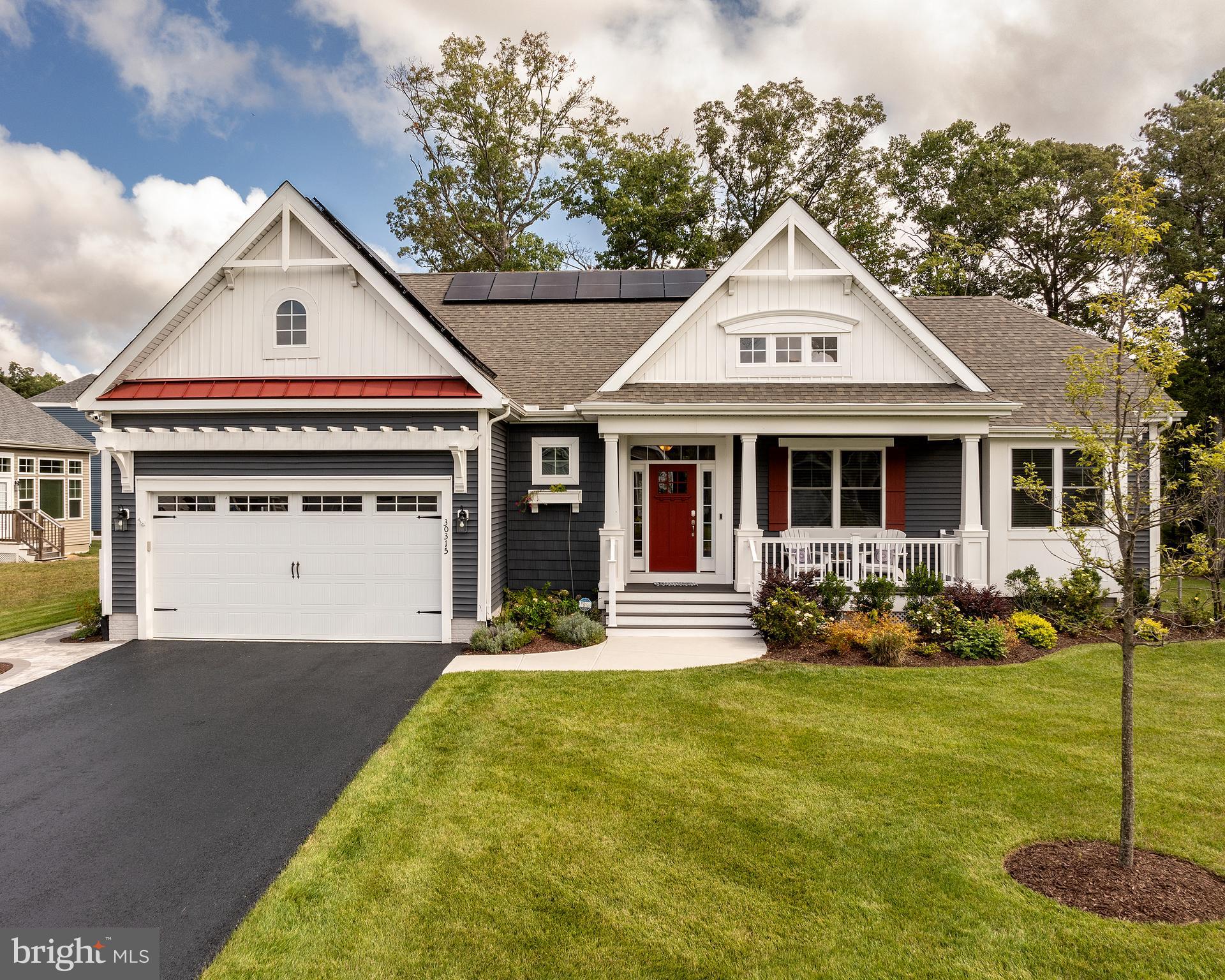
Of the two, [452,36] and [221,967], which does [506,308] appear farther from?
[452,36]

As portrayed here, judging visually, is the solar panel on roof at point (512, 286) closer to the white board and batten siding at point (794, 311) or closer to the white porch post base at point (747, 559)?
the white board and batten siding at point (794, 311)

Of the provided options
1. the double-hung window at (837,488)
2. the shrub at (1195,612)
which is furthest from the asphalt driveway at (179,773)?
the shrub at (1195,612)

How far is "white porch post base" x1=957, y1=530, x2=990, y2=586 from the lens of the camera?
33.5 feet

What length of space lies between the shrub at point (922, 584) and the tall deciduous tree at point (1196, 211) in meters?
18.9

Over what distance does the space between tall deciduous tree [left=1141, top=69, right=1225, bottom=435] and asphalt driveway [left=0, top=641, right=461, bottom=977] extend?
26.9 metres

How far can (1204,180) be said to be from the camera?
2214cm

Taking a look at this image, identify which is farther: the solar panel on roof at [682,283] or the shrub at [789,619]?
the solar panel on roof at [682,283]

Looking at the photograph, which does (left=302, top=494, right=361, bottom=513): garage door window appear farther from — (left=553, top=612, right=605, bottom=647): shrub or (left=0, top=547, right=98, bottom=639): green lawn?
(left=0, top=547, right=98, bottom=639): green lawn

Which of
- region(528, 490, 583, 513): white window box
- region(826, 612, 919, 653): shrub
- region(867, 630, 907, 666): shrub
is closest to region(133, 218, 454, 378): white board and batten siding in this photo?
region(528, 490, 583, 513): white window box

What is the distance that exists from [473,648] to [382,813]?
14.8 feet

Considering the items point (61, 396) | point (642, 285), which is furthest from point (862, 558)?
point (61, 396)

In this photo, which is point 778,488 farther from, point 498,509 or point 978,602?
point 498,509

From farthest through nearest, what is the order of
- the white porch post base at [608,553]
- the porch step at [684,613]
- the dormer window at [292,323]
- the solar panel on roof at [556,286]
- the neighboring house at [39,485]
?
the neighboring house at [39,485] < the solar panel on roof at [556,286] < the white porch post base at [608,553] < the porch step at [684,613] < the dormer window at [292,323]

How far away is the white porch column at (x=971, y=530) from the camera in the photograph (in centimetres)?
1023
